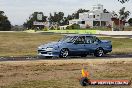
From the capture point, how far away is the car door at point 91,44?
972 inches

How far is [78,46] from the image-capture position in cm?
2439

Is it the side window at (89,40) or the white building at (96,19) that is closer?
the side window at (89,40)

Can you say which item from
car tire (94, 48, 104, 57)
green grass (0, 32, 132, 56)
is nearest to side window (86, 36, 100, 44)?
car tire (94, 48, 104, 57)

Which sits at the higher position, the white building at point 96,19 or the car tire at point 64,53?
the white building at point 96,19

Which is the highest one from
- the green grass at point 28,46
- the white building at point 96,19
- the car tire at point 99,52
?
the white building at point 96,19

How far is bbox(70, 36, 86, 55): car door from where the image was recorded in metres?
24.1

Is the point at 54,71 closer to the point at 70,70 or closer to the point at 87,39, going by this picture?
the point at 70,70

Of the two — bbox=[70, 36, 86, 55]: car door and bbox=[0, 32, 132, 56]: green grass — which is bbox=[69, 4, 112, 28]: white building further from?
bbox=[70, 36, 86, 55]: car door

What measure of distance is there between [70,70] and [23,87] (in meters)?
4.67

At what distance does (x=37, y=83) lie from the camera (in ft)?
41.3

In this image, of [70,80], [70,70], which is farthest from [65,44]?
[70,80]

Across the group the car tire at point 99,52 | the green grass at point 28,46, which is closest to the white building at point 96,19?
the green grass at point 28,46

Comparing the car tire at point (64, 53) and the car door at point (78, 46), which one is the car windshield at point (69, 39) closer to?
the car door at point (78, 46)

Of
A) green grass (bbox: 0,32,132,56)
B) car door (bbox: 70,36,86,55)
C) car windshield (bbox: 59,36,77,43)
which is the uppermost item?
car windshield (bbox: 59,36,77,43)
